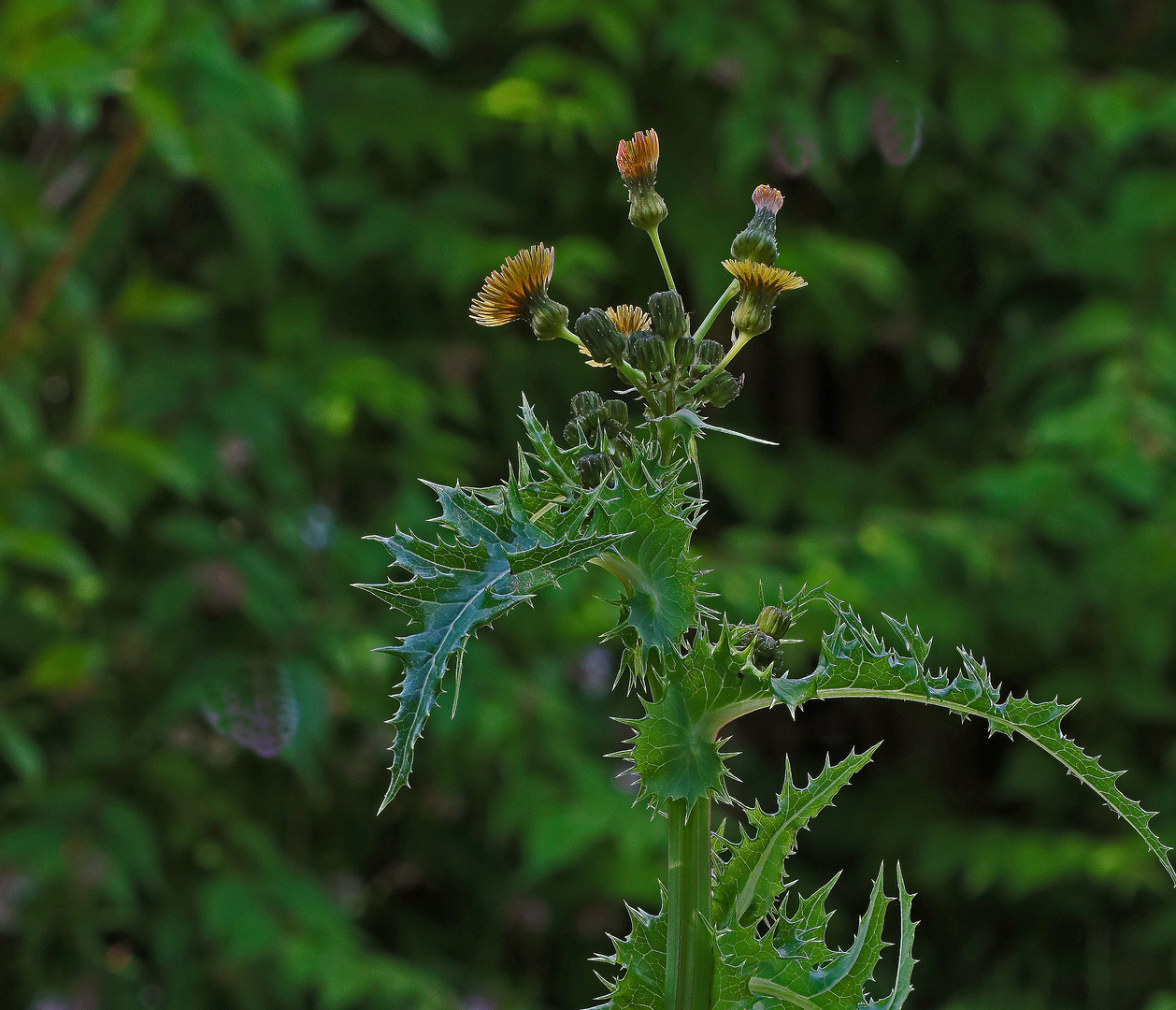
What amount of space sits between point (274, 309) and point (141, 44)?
0.68 metres

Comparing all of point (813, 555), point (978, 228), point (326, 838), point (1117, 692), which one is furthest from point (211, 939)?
point (978, 228)

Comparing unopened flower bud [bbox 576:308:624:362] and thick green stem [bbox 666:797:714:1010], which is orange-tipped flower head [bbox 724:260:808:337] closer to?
unopened flower bud [bbox 576:308:624:362]

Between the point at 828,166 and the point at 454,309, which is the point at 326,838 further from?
the point at 828,166

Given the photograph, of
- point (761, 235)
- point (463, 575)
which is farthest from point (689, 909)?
point (761, 235)

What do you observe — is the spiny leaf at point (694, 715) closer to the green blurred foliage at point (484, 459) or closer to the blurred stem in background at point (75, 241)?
the green blurred foliage at point (484, 459)

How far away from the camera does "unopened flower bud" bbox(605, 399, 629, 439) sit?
537 millimetres

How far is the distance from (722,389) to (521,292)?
92mm

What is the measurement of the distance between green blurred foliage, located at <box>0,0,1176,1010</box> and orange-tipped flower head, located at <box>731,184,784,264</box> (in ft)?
4.49

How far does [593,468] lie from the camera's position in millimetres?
528

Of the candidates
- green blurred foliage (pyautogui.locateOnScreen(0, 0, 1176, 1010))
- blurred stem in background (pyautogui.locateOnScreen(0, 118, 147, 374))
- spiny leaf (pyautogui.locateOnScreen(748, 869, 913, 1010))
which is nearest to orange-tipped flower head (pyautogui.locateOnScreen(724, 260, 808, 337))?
spiny leaf (pyautogui.locateOnScreen(748, 869, 913, 1010))

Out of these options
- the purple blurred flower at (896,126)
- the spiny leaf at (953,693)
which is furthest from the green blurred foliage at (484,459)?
the spiny leaf at (953,693)

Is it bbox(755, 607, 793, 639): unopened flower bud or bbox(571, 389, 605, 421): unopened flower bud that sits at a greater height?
bbox(571, 389, 605, 421): unopened flower bud

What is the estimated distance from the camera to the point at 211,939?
2.26m

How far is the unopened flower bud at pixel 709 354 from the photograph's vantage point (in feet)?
1.80
